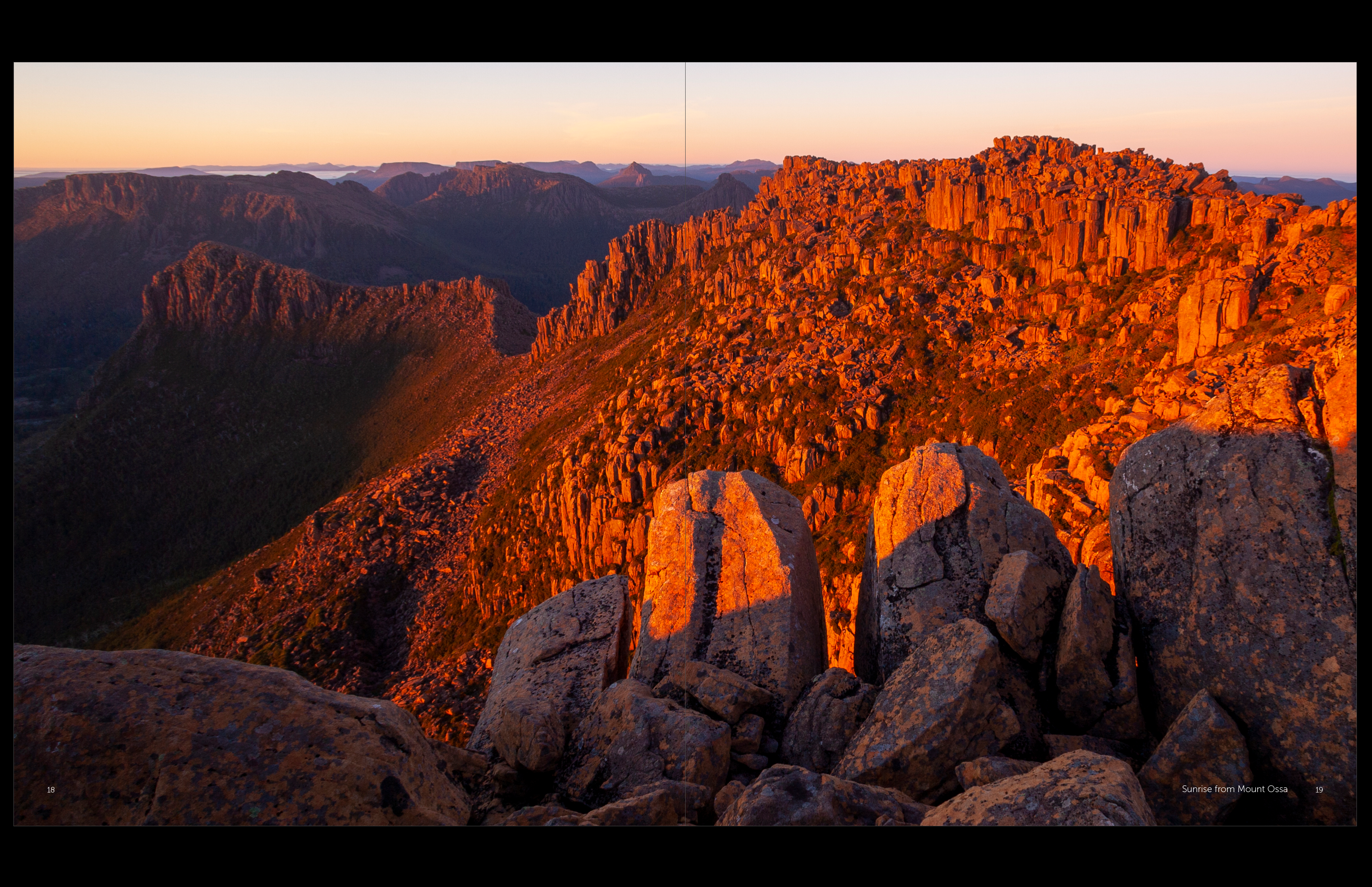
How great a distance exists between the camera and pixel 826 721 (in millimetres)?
10242

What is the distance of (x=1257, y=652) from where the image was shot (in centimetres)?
873

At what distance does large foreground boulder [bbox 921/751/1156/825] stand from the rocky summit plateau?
0.14 ft

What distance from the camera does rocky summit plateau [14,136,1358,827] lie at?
7.55 m

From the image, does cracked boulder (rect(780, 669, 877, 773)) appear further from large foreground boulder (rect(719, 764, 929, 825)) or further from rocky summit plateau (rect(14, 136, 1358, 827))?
large foreground boulder (rect(719, 764, 929, 825))

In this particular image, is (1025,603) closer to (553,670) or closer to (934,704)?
(934,704)

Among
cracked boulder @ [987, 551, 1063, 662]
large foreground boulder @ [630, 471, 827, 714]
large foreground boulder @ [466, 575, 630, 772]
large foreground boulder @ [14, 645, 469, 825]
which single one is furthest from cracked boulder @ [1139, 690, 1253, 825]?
large foreground boulder @ [14, 645, 469, 825]

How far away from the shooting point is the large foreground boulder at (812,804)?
709 centimetres

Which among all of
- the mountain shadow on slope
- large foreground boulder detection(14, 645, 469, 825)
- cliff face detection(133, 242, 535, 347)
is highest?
cliff face detection(133, 242, 535, 347)

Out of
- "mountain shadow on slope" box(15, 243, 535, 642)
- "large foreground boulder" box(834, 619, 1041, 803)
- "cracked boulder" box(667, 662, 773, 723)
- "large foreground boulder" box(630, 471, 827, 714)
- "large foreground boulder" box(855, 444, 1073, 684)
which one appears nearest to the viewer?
"large foreground boulder" box(834, 619, 1041, 803)

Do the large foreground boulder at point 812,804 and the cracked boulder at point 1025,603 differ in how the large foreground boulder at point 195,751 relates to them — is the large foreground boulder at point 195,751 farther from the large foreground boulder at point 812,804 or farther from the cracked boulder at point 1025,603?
the cracked boulder at point 1025,603

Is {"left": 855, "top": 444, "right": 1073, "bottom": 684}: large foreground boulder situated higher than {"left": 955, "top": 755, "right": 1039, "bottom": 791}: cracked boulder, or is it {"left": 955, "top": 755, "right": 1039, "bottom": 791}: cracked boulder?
{"left": 855, "top": 444, "right": 1073, "bottom": 684}: large foreground boulder

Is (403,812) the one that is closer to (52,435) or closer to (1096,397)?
(1096,397)

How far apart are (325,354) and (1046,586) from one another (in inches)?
6159
